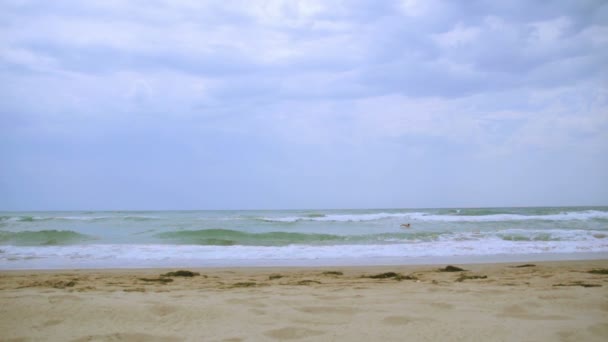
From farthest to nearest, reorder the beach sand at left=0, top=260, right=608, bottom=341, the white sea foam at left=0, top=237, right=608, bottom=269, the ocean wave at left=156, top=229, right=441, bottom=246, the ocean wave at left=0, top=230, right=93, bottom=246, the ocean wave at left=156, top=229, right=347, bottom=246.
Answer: the ocean wave at left=156, top=229, right=347, bottom=246
the ocean wave at left=156, top=229, right=441, bottom=246
the ocean wave at left=0, top=230, right=93, bottom=246
the white sea foam at left=0, top=237, right=608, bottom=269
the beach sand at left=0, top=260, right=608, bottom=341

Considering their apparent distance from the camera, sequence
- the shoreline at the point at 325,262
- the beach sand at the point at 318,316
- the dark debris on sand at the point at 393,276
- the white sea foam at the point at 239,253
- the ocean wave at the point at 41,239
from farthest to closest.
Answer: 1. the ocean wave at the point at 41,239
2. the white sea foam at the point at 239,253
3. the shoreline at the point at 325,262
4. the dark debris on sand at the point at 393,276
5. the beach sand at the point at 318,316

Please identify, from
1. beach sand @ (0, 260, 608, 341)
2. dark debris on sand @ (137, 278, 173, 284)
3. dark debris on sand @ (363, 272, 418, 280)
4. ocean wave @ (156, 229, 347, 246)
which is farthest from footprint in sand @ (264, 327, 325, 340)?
ocean wave @ (156, 229, 347, 246)

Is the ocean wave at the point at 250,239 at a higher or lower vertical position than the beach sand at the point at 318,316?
lower

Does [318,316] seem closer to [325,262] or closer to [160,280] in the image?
[160,280]

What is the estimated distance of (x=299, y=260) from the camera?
9.87 meters

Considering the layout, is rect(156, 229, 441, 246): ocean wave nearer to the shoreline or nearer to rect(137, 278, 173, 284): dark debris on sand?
the shoreline

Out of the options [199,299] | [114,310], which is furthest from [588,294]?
[114,310]

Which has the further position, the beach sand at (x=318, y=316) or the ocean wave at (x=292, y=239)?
the ocean wave at (x=292, y=239)

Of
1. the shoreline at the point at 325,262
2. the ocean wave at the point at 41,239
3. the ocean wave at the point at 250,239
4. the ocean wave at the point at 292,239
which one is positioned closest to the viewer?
the shoreline at the point at 325,262

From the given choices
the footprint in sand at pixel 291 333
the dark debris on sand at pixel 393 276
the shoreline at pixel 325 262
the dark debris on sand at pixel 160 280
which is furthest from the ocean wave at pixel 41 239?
the footprint in sand at pixel 291 333

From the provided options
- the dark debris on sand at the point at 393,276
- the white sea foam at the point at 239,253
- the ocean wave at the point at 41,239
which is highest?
the dark debris on sand at the point at 393,276

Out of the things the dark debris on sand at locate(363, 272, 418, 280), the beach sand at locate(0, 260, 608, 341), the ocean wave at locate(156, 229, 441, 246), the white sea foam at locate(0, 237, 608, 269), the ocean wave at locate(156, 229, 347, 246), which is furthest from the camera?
the ocean wave at locate(156, 229, 347, 246)

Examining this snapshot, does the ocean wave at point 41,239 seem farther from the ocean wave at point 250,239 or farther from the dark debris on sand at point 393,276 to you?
the dark debris on sand at point 393,276

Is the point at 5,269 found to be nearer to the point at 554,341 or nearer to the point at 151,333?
the point at 151,333
